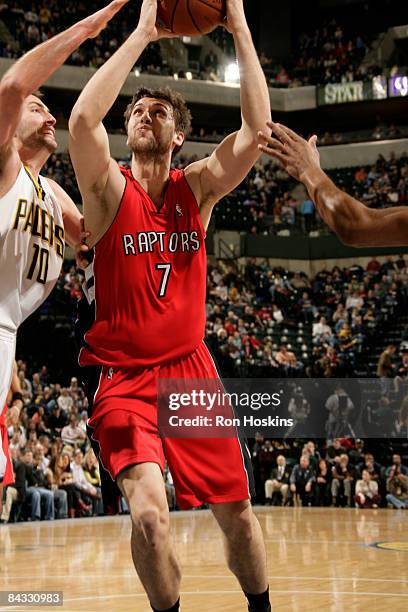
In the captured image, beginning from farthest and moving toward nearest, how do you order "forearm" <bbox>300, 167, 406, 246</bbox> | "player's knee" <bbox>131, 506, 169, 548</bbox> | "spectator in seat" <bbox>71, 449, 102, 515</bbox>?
"spectator in seat" <bbox>71, 449, 102, 515</bbox>, "player's knee" <bbox>131, 506, 169, 548</bbox>, "forearm" <bbox>300, 167, 406, 246</bbox>

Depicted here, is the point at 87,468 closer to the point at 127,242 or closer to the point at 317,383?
the point at 317,383

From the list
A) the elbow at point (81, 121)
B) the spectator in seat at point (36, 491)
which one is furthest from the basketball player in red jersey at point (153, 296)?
the spectator in seat at point (36, 491)

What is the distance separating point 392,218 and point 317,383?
50.5ft

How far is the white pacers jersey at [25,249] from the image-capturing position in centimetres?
411

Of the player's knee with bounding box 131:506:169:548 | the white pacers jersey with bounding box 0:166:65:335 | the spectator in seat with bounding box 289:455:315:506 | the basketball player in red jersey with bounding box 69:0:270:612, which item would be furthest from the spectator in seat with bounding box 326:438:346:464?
the white pacers jersey with bounding box 0:166:65:335

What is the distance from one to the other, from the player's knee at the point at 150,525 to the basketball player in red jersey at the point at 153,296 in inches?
1.1

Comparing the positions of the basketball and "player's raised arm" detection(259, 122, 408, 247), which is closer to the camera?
"player's raised arm" detection(259, 122, 408, 247)

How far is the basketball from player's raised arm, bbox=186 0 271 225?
0.10m

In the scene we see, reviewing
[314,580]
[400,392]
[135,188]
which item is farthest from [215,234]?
[135,188]

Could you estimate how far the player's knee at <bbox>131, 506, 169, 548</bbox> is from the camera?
13.3ft

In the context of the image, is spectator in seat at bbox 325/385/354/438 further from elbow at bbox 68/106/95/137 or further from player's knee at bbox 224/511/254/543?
elbow at bbox 68/106/95/137

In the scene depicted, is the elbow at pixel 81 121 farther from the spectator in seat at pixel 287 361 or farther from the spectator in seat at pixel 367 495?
the spectator in seat at pixel 287 361

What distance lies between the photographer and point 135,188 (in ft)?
15.3

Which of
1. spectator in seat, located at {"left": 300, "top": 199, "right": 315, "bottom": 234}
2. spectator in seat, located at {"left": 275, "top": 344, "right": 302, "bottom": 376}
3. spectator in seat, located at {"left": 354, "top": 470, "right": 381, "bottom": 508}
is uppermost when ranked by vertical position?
spectator in seat, located at {"left": 300, "top": 199, "right": 315, "bottom": 234}
